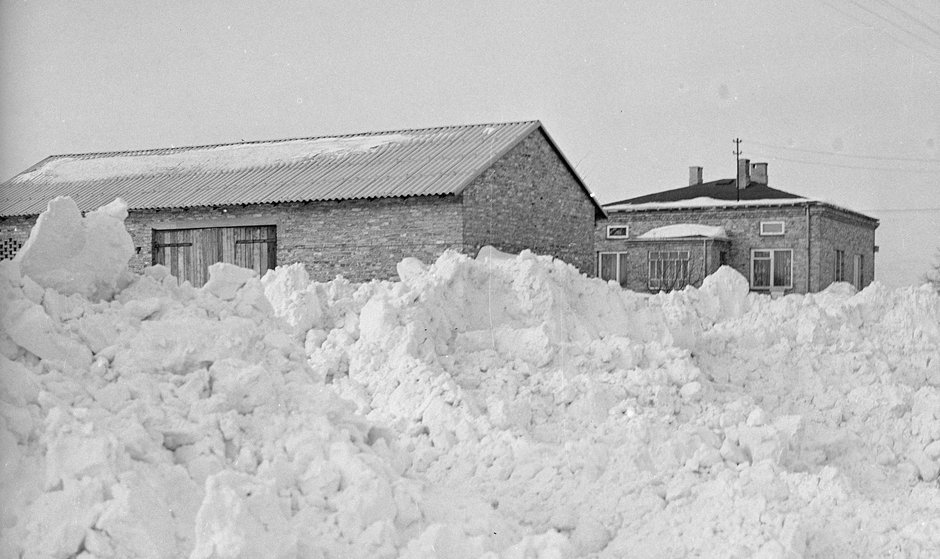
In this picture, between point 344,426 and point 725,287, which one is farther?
point 725,287

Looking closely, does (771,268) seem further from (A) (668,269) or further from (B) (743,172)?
(B) (743,172)

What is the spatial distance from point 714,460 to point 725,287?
667 centimetres

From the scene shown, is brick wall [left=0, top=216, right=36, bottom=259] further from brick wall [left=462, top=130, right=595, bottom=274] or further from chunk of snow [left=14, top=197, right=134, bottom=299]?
chunk of snow [left=14, top=197, right=134, bottom=299]

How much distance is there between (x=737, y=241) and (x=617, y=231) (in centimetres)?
366

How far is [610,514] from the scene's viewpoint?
8750mm

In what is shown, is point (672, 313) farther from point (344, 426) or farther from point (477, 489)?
point (344, 426)

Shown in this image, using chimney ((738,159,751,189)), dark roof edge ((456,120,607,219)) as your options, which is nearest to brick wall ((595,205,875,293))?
chimney ((738,159,751,189))

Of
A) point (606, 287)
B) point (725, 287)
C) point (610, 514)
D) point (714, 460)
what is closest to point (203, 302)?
point (610, 514)

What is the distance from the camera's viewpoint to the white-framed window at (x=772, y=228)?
3269cm

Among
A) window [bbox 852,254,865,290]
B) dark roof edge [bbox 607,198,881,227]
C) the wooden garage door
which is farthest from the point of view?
window [bbox 852,254,865,290]

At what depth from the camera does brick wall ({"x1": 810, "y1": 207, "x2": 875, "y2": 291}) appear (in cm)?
3222

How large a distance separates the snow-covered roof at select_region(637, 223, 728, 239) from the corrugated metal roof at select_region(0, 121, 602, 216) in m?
12.2

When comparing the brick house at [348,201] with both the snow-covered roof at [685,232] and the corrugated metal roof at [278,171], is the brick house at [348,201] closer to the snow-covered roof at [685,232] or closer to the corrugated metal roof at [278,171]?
the corrugated metal roof at [278,171]

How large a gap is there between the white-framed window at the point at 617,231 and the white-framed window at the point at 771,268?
3.86 metres
